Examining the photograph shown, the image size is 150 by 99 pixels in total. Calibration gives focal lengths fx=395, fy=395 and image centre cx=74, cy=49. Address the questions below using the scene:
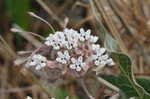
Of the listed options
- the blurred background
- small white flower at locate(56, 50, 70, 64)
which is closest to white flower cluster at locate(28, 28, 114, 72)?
small white flower at locate(56, 50, 70, 64)

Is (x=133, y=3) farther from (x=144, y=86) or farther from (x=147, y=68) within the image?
(x=144, y=86)

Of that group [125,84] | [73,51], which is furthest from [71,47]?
[125,84]

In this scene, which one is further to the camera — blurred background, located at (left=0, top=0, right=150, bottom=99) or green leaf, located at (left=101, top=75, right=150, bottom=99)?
blurred background, located at (left=0, top=0, right=150, bottom=99)

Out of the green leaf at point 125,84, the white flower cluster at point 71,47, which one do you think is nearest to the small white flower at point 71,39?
the white flower cluster at point 71,47

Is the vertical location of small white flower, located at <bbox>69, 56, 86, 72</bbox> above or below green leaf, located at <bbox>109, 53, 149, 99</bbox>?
above

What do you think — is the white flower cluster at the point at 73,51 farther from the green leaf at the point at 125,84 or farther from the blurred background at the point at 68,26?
the blurred background at the point at 68,26

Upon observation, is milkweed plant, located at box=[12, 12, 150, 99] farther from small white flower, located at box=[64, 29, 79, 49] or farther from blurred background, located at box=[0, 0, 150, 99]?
blurred background, located at box=[0, 0, 150, 99]

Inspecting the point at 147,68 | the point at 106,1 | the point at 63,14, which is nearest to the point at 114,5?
the point at 106,1
